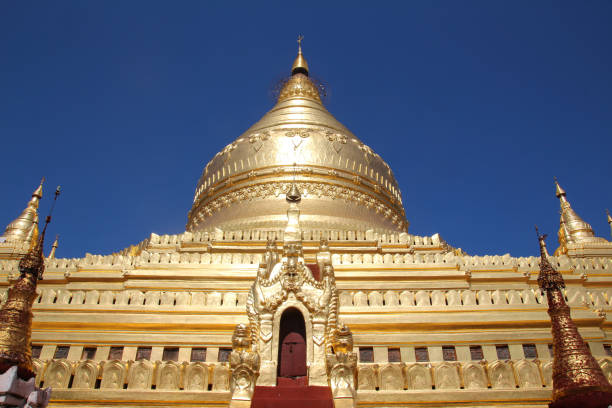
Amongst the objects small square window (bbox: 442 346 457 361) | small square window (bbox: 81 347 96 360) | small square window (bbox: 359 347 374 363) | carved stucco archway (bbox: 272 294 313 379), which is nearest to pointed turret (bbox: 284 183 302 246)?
carved stucco archway (bbox: 272 294 313 379)

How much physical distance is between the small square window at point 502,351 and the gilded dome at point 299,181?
34.4 ft

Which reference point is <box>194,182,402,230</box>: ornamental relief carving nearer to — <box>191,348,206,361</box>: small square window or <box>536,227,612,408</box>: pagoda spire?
<box>191,348,206,361</box>: small square window

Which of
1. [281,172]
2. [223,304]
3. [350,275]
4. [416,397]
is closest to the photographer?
[416,397]

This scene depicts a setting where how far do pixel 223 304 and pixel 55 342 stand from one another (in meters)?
3.51

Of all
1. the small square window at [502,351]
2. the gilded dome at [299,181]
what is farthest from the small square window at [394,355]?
the gilded dome at [299,181]

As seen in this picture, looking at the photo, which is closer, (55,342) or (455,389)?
(455,389)

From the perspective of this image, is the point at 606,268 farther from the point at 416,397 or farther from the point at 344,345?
the point at 344,345

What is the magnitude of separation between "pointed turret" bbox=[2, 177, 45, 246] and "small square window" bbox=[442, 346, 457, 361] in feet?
55.8

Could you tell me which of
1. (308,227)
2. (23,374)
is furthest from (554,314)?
(308,227)

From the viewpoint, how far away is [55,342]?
1112cm

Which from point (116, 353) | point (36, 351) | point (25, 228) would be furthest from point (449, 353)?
point (25, 228)

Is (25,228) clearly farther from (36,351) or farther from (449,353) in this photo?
(449,353)

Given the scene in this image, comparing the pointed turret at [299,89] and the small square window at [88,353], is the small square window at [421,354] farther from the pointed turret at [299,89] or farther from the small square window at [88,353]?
the pointed turret at [299,89]

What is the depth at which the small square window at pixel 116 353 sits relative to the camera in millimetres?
11000
